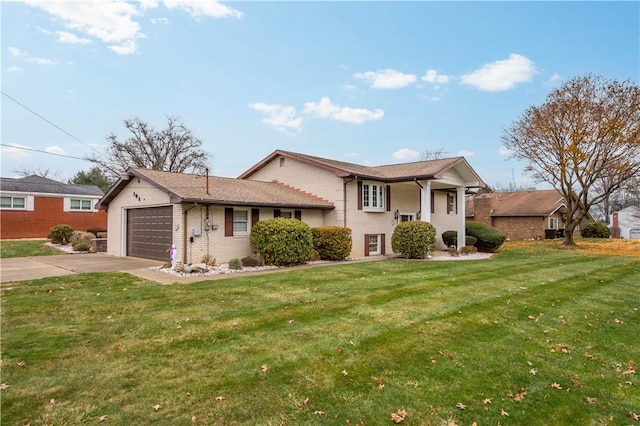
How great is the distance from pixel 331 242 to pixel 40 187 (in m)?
26.0

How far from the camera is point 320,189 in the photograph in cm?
1777

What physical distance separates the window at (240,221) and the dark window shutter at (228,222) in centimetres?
25

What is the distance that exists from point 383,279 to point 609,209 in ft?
229

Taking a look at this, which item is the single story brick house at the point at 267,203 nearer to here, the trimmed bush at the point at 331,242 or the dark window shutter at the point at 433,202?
the dark window shutter at the point at 433,202

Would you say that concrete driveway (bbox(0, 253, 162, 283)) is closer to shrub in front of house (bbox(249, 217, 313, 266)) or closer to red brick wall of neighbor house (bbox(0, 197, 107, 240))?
shrub in front of house (bbox(249, 217, 313, 266))

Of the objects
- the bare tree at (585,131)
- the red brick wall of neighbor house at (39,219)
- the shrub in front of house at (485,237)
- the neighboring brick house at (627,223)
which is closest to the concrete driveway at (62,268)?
the shrub in front of house at (485,237)

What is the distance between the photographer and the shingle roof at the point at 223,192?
13.1 metres

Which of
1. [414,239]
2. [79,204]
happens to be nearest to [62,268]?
[414,239]

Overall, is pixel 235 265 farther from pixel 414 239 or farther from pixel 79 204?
pixel 79 204

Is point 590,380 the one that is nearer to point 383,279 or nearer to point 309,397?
point 309,397

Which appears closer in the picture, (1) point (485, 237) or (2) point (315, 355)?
(2) point (315, 355)

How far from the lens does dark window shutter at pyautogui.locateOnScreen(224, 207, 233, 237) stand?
1386 centimetres

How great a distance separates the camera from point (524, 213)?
Answer: 33188mm

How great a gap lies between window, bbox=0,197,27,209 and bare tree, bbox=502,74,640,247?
34.9 metres
